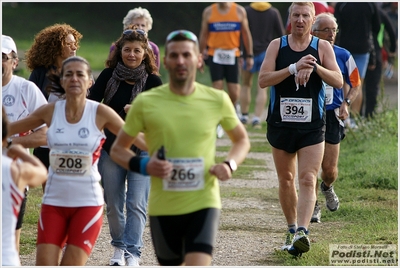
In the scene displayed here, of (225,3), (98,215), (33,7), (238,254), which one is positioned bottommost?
(238,254)

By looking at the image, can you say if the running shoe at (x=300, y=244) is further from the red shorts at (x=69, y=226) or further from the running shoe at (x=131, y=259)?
the red shorts at (x=69, y=226)

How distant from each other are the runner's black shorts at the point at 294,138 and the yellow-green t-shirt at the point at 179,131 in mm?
2410

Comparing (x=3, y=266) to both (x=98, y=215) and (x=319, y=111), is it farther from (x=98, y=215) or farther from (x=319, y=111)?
(x=319, y=111)

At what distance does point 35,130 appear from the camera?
679 cm

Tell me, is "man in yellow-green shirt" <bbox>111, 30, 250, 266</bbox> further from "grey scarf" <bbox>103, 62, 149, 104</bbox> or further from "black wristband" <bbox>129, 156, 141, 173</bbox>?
"grey scarf" <bbox>103, 62, 149, 104</bbox>

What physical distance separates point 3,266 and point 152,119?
48.2 inches

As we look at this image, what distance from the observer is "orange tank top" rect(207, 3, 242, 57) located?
16312mm

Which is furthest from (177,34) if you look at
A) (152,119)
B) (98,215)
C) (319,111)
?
(319,111)

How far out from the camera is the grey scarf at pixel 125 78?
7.52m

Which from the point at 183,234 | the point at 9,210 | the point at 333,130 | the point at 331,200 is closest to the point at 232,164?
the point at 183,234

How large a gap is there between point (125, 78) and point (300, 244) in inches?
77.4

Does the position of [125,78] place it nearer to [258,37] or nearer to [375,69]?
[375,69]

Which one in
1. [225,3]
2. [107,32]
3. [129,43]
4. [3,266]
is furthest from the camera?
[107,32]

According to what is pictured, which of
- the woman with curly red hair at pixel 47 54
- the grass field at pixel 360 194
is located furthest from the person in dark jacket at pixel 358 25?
the woman with curly red hair at pixel 47 54
